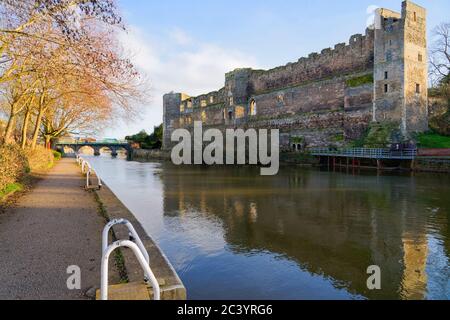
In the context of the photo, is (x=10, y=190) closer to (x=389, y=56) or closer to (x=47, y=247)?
(x=47, y=247)

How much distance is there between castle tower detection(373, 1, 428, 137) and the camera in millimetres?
28219

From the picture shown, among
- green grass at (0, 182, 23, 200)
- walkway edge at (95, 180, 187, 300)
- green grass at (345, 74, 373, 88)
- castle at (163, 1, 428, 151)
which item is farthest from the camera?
green grass at (345, 74, 373, 88)

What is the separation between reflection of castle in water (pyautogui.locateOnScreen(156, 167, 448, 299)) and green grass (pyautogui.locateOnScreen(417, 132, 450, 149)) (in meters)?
14.3

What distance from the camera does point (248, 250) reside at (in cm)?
645

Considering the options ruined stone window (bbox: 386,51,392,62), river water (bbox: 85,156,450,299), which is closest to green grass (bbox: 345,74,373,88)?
ruined stone window (bbox: 386,51,392,62)

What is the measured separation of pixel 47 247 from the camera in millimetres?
5219

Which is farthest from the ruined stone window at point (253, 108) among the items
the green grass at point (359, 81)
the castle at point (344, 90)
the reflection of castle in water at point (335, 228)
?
the reflection of castle in water at point (335, 228)

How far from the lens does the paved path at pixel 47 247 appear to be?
12.4 ft

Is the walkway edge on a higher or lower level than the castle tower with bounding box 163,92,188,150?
lower

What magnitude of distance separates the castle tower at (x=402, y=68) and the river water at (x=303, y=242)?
18.0 metres

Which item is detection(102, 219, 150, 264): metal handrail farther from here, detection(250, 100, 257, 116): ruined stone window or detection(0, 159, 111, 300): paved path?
detection(250, 100, 257, 116): ruined stone window

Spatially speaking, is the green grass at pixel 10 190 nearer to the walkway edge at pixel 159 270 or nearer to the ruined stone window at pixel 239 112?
the walkway edge at pixel 159 270

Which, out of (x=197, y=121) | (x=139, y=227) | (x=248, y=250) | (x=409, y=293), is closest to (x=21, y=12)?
(x=139, y=227)
